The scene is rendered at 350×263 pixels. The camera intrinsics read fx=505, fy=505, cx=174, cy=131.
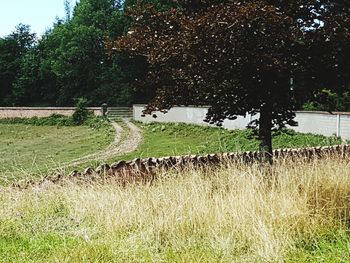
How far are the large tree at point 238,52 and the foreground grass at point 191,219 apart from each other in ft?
3.73

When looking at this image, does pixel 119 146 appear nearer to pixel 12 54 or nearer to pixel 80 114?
pixel 80 114

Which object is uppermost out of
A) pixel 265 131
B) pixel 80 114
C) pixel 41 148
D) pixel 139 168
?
pixel 265 131

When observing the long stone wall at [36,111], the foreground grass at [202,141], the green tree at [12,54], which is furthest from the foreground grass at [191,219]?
the green tree at [12,54]

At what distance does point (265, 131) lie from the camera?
331 inches

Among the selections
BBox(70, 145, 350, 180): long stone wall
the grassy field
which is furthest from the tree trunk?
the grassy field

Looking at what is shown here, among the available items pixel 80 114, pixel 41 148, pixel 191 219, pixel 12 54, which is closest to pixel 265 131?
pixel 191 219

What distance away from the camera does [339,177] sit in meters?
6.80

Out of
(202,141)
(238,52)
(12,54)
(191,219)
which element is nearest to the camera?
(191,219)

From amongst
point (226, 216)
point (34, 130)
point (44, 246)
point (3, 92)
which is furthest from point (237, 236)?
point (3, 92)

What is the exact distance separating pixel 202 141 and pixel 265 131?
40.8 feet

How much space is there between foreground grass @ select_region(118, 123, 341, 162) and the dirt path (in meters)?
0.49

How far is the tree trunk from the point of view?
816cm

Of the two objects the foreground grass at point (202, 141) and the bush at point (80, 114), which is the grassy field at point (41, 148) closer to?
the foreground grass at point (202, 141)

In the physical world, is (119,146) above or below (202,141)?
below
